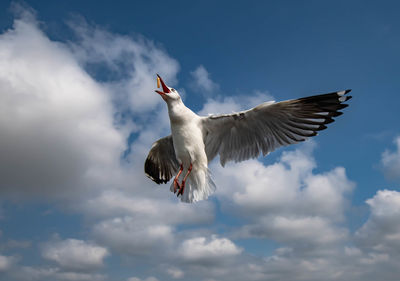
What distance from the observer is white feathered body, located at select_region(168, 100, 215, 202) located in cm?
625

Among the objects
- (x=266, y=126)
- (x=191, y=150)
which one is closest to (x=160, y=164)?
(x=191, y=150)

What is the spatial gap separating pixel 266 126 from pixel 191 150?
1.60 meters

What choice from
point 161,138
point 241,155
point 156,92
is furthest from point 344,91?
point 161,138

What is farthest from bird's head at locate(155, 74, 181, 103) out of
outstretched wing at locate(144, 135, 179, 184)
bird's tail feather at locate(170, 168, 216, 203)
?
outstretched wing at locate(144, 135, 179, 184)

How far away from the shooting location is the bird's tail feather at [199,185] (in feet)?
21.4

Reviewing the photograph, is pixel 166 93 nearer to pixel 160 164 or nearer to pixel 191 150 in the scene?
pixel 191 150

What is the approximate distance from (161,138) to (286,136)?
2829mm

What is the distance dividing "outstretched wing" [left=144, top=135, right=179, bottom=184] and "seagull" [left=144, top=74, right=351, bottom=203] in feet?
4.41

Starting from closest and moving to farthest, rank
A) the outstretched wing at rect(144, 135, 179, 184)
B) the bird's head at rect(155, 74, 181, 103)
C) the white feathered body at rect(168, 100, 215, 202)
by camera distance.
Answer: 1. the white feathered body at rect(168, 100, 215, 202)
2. the bird's head at rect(155, 74, 181, 103)
3. the outstretched wing at rect(144, 135, 179, 184)

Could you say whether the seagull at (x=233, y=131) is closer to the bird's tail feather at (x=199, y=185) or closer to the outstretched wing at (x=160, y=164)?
the bird's tail feather at (x=199, y=185)

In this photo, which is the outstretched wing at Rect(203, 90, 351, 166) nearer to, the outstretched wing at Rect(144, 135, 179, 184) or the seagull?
the seagull

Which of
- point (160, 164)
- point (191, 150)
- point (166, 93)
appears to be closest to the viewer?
point (191, 150)

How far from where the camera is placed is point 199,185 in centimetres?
659

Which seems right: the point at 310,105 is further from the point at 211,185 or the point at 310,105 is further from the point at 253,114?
the point at 211,185
